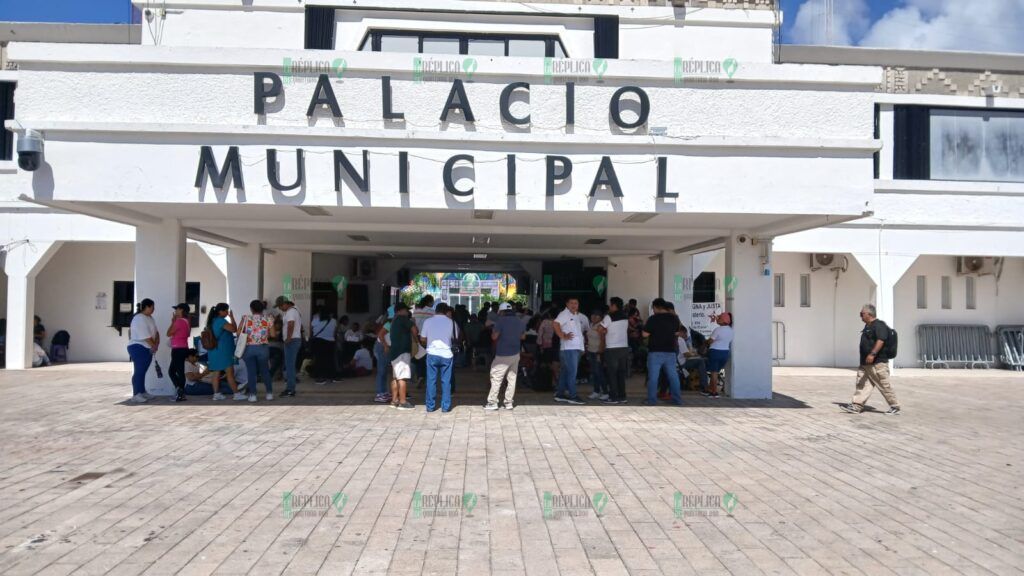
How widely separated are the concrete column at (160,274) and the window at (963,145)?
50.8ft

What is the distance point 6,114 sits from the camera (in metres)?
16.7

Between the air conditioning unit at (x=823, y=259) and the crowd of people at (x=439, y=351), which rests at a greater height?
the air conditioning unit at (x=823, y=259)

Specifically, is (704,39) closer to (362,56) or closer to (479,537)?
(362,56)

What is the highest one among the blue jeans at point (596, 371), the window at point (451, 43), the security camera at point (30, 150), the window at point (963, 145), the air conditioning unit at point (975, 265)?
the window at point (451, 43)

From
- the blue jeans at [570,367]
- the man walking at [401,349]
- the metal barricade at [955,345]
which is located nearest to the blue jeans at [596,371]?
the blue jeans at [570,367]

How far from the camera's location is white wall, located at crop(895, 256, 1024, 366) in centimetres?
1905

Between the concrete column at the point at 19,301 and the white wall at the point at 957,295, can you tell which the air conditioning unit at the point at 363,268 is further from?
the white wall at the point at 957,295

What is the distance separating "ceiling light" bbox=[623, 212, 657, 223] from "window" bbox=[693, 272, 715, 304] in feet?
28.0

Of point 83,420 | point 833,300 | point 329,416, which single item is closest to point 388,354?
point 329,416

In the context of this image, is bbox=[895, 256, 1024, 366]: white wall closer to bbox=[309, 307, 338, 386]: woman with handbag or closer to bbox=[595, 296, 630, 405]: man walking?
bbox=[595, 296, 630, 405]: man walking

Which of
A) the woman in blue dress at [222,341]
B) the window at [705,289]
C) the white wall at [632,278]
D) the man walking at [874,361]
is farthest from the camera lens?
the window at [705,289]

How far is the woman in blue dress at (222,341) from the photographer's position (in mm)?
11414

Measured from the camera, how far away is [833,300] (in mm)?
19406

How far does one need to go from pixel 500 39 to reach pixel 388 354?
7480mm
